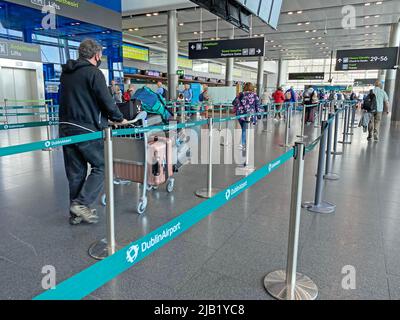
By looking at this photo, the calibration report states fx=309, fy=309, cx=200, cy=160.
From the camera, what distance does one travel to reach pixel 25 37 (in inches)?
440

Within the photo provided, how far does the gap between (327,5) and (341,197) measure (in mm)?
15654

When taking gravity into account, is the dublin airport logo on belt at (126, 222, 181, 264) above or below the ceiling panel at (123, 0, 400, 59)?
below

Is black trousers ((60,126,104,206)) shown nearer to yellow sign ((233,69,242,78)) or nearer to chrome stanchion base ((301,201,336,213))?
chrome stanchion base ((301,201,336,213))

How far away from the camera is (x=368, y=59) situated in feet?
47.4

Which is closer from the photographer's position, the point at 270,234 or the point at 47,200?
the point at 270,234

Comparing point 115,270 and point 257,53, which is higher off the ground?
point 257,53

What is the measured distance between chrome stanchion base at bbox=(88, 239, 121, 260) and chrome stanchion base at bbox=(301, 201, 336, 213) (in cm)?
232

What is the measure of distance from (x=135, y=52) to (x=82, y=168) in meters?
24.0

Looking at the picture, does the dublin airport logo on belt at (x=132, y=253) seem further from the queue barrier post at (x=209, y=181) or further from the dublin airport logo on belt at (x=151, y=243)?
the queue barrier post at (x=209, y=181)

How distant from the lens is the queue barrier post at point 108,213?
232 cm

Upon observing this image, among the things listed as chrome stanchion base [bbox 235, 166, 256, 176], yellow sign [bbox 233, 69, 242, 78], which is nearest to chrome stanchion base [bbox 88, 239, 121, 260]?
chrome stanchion base [bbox 235, 166, 256, 176]

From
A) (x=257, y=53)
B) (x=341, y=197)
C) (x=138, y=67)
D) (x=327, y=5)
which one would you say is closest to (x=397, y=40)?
(x=327, y=5)

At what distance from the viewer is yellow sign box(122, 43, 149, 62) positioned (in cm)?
2406
